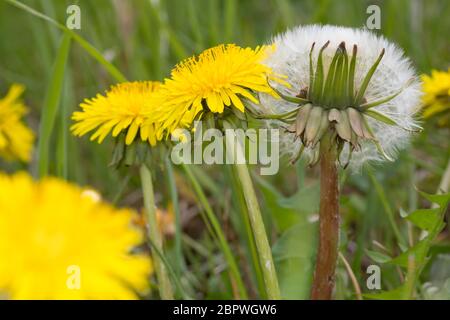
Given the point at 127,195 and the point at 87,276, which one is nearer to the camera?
the point at 87,276

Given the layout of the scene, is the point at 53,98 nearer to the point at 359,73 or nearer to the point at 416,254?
the point at 359,73

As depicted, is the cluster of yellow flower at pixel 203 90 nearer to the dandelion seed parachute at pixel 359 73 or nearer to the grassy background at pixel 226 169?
Answer: the dandelion seed parachute at pixel 359 73

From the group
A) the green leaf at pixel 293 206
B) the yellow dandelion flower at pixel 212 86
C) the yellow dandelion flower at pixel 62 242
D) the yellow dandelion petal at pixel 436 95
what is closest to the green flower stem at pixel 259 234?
the yellow dandelion flower at pixel 212 86

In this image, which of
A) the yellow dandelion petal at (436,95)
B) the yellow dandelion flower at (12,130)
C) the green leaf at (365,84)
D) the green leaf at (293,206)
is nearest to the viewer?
the green leaf at (365,84)

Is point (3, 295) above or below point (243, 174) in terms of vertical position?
below
